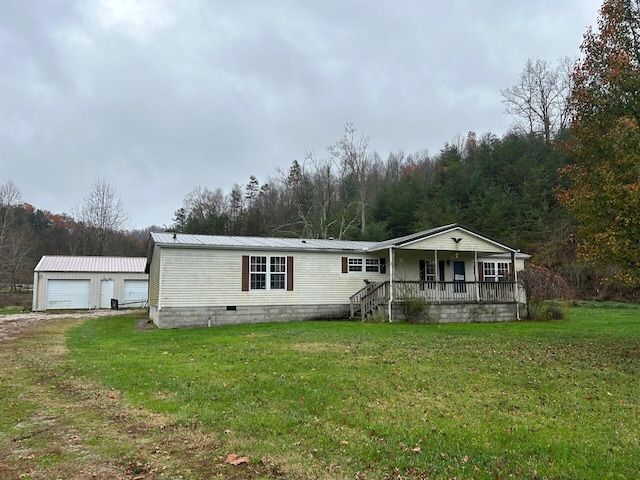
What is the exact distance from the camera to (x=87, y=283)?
27.2 meters

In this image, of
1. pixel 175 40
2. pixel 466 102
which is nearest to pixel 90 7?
pixel 175 40

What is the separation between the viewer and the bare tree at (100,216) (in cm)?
4188

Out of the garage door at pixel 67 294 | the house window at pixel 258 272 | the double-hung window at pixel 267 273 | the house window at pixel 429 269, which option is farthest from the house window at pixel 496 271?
the garage door at pixel 67 294

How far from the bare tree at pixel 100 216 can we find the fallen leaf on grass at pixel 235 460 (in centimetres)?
4269

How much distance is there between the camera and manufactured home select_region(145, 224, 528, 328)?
638 inches

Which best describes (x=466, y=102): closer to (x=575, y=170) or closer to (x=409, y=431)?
(x=575, y=170)

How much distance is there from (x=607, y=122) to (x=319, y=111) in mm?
21248

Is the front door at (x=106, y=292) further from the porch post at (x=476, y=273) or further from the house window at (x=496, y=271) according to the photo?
the house window at (x=496, y=271)

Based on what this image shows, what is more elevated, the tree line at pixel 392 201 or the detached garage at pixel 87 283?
the tree line at pixel 392 201

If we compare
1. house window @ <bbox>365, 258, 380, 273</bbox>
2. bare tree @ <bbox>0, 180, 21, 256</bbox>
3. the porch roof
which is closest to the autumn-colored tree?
the porch roof

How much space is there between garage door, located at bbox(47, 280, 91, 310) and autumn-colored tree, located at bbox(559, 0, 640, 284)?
88.5ft

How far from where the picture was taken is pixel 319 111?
95.7 ft

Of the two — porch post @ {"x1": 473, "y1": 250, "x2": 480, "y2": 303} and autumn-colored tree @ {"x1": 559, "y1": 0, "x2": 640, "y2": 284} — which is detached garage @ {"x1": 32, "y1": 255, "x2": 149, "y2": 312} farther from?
autumn-colored tree @ {"x1": 559, "y1": 0, "x2": 640, "y2": 284}

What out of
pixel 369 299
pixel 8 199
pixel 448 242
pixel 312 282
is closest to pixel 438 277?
pixel 448 242
